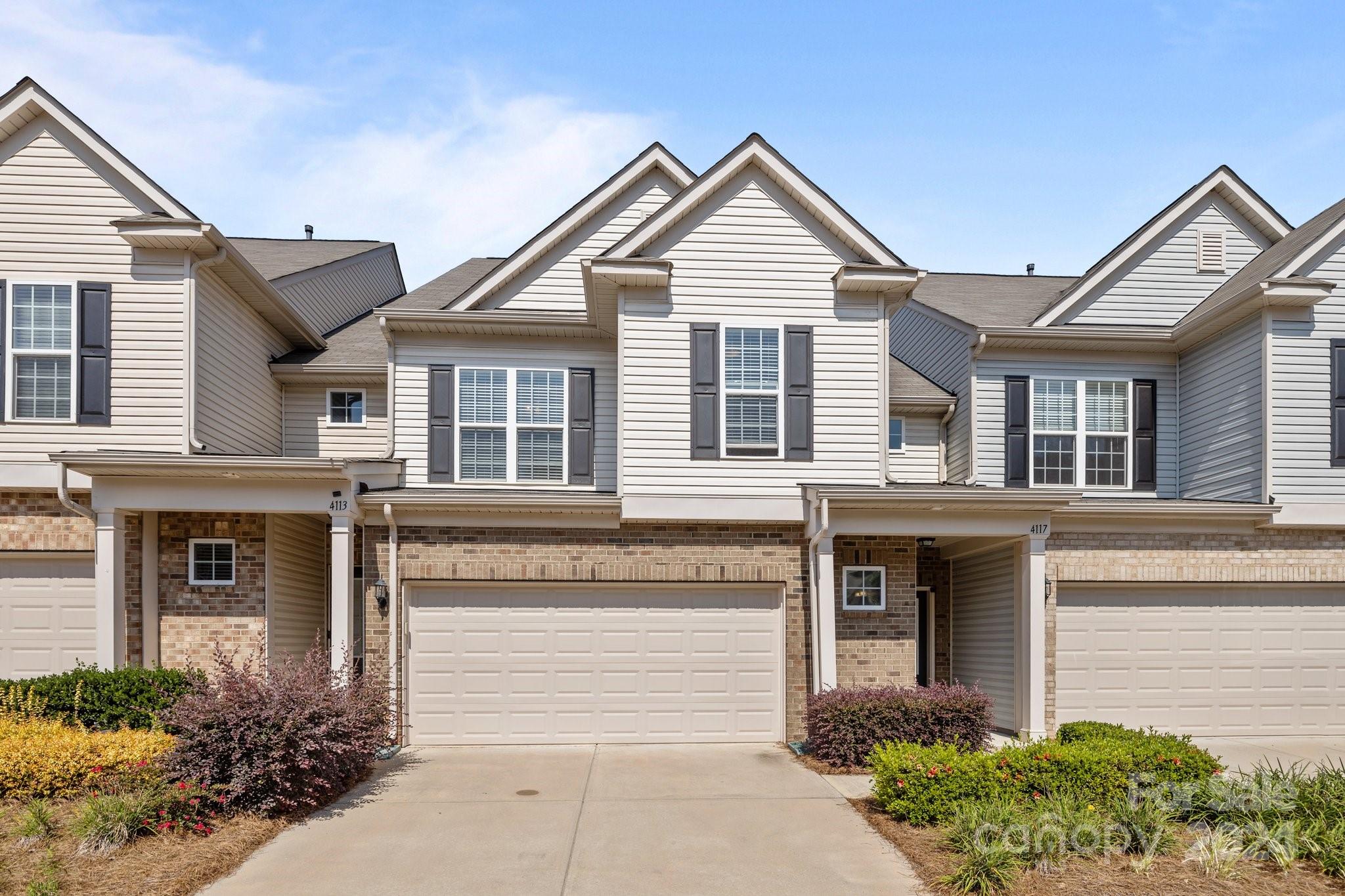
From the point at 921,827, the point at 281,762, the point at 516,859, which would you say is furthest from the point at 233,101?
the point at 921,827

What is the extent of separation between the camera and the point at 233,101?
12.8 metres

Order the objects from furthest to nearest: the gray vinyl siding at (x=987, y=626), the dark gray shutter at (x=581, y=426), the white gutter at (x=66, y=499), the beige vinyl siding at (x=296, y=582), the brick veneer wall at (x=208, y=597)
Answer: the dark gray shutter at (x=581, y=426) < the gray vinyl siding at (x=987, y=626) < the beige vinyl siding at (x=296, y=582) < the brick veneer wall at (x=208, y=597) < the white gutter at (x=66, y=499)

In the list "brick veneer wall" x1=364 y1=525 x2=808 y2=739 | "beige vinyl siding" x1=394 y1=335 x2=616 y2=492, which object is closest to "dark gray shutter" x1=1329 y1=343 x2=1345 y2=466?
"brick veneer wall" x1=364 y1=525 x2=808 y2=739

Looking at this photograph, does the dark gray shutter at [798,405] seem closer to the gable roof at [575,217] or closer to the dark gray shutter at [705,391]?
the dark gray shutter at [705,391]

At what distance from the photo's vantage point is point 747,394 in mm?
12812

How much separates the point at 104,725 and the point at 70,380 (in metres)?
4.54

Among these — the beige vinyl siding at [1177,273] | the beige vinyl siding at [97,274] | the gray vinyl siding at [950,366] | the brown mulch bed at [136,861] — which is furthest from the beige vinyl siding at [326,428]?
the beige vinyl siding at [1177,273]

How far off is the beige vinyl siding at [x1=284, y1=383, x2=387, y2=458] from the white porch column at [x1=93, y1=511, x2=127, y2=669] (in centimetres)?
409

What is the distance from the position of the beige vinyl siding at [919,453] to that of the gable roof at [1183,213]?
2.81m

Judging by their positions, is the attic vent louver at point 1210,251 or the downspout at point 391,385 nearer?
the downspout at point 391,385

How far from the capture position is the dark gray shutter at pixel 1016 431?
1506 centimetres

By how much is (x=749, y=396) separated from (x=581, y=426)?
9.03 feet

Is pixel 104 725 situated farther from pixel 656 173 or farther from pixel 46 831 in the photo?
pixel 656 173

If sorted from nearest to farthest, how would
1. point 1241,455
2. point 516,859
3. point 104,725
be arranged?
point 516,859, point 104,725, point 1241,455
